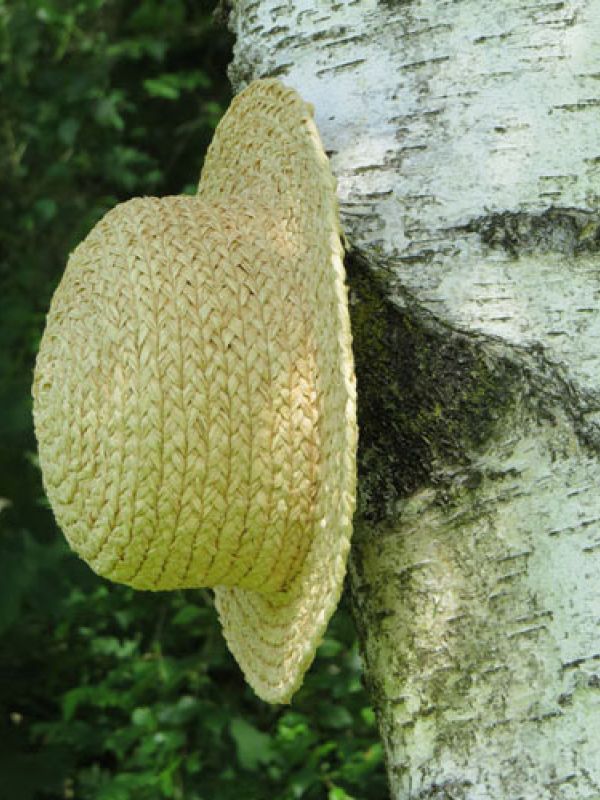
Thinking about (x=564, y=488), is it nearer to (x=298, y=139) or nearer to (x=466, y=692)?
(x=466, y=692)

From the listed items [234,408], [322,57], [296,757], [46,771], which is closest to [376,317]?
[234,408]

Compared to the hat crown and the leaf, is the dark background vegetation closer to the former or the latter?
the leaf

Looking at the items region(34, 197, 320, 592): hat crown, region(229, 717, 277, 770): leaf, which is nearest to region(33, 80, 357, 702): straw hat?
region(34, 197, 320, 592): hat crown

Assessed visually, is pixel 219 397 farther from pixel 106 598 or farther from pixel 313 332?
pixel 106 598

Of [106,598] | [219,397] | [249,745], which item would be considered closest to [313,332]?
[219,397]

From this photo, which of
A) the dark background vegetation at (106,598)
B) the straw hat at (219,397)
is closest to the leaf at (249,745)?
the dark background vegetation at (106,598)

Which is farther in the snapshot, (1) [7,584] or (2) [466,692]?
(1) [7,584]
